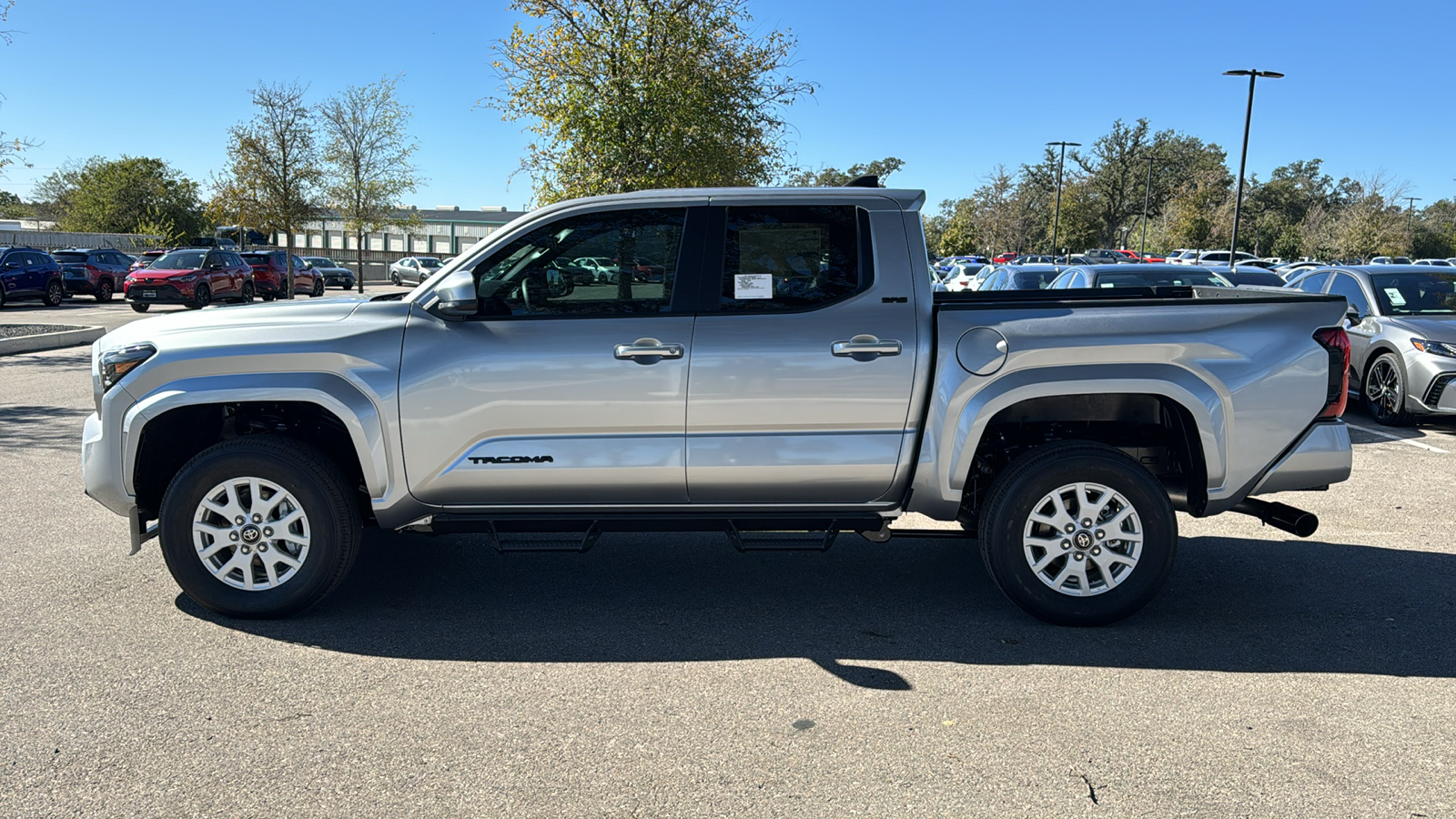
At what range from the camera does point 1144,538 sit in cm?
463

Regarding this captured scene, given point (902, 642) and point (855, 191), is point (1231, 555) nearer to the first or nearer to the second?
point (902, 642)

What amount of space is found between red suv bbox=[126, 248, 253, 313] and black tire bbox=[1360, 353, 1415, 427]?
25.7m

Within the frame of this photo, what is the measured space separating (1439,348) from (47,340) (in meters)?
19.9

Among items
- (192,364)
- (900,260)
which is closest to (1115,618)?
(900,260)

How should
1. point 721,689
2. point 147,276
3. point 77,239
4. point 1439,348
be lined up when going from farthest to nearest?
point 77,239 → point 147,276 → point 1439,348 → point 721,689

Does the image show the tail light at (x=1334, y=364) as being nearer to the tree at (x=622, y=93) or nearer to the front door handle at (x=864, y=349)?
the front door handle at (x=864, y=349)

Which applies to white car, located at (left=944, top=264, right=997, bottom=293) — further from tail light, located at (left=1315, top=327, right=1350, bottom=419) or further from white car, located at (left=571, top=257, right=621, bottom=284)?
white car, located at (left=571, top=257, right=621, bottom=284)

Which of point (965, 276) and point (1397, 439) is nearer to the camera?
point (1397, 439)

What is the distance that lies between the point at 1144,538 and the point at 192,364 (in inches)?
170

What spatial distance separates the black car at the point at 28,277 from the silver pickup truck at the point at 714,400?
27.6m

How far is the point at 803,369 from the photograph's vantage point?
461cm

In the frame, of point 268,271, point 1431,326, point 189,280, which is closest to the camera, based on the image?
point 1431,326

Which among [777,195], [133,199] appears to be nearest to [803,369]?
[777,195]

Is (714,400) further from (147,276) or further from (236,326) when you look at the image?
(147,276)
